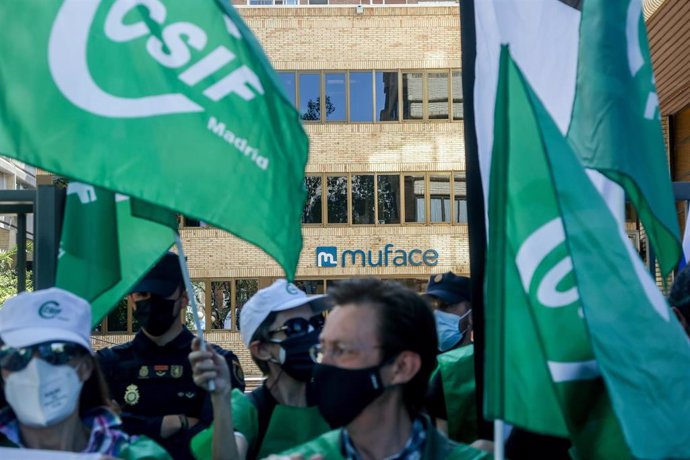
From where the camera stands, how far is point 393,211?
1239 inches

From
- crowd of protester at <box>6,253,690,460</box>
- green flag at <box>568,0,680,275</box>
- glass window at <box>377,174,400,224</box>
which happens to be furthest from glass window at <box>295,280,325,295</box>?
crowd of protester at <box>6,253,690,460</box>

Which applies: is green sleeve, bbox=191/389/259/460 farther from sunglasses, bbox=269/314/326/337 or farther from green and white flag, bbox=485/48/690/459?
green and white flag, bbox=485/48/690/459

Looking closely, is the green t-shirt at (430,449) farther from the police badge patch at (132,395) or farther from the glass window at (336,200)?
the glass window at (336,200)

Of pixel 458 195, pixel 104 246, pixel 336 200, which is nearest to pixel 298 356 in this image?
pixel 104 246

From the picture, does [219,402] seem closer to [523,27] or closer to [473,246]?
[473,246]

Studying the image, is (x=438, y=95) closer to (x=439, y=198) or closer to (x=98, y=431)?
(x=439, y=198)

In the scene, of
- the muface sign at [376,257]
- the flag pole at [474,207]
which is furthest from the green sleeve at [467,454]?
the muface sign at [376,257]

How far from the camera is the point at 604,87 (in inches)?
151

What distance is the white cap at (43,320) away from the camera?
292 centimetres

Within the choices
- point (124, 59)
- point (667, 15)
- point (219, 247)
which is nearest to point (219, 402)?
point (124, 59)

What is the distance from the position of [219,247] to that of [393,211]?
556 centimetres

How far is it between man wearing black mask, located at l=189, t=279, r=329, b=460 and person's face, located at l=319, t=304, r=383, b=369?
2.51 ft

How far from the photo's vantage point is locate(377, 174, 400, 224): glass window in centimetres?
3141

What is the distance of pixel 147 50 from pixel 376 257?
91.6 ft
